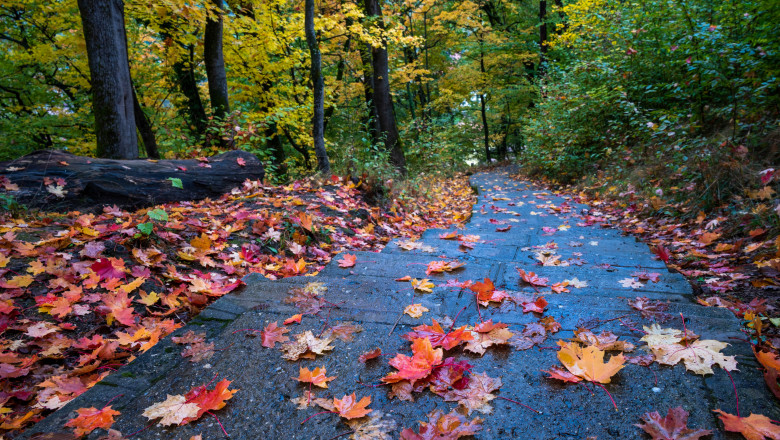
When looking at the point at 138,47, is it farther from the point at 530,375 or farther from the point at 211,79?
the point at 530,375


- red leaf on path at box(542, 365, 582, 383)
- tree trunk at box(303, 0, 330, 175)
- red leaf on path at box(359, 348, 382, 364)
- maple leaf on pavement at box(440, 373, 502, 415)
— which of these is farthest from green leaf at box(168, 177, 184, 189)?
red leaf on path at box(542, 365, 582, 383)

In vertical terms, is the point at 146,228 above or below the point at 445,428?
above

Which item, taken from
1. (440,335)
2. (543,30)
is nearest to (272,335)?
(440,335)

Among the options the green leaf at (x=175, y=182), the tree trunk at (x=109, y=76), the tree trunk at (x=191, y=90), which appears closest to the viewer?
the green leaf at (x=175, y=182)

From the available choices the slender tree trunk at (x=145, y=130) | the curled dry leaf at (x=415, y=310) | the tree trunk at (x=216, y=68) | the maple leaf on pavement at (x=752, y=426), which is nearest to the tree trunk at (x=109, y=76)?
the tree trunk at (x=216, y=68)

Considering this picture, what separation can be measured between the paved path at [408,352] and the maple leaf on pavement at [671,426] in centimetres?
3

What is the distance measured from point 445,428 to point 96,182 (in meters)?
3.72

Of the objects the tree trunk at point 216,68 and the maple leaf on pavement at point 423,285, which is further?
the tree trunk at point 216,68

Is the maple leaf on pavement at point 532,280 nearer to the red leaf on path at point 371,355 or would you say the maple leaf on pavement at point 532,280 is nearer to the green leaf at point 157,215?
the red leaf on path at point 371,355

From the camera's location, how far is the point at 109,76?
4168 millimetres

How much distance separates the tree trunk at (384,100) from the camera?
26.7ft

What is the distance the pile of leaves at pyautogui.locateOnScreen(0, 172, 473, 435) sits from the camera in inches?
56.8

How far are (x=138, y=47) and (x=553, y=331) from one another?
34.3 feet

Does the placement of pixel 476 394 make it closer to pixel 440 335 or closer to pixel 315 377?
pixel 440 335
